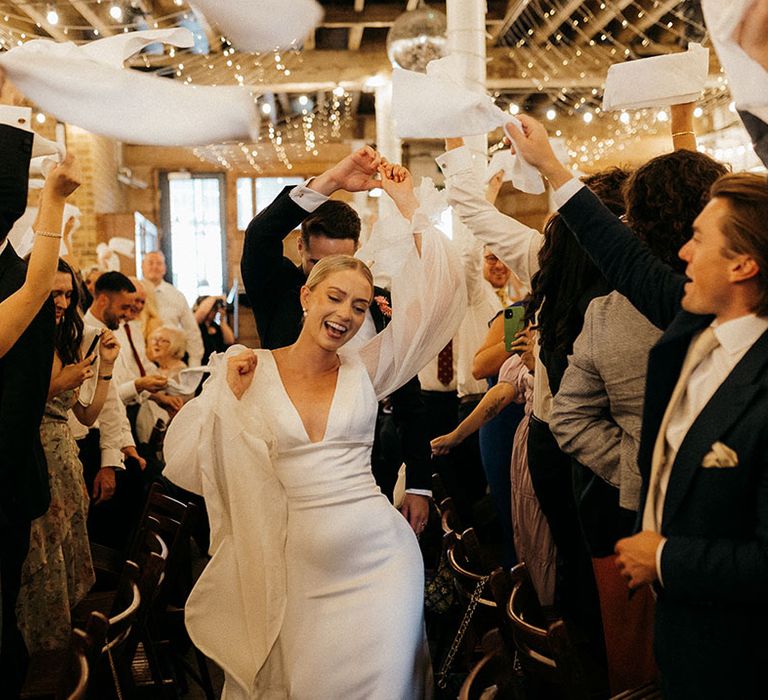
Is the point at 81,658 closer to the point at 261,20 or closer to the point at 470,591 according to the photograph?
the point at 261,20

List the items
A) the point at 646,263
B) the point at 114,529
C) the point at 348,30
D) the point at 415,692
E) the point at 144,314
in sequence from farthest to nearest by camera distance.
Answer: the point at 348,30
the point at 144,314
the point at 114,529
the point at 415,692
the point at 646,263

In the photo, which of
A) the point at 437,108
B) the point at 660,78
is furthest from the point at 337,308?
the point at 660,78

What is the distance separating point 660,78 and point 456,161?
0.62 meters

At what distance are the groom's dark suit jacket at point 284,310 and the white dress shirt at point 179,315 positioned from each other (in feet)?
16.0

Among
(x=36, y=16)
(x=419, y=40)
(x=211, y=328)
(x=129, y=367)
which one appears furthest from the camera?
(x=211, y=328)

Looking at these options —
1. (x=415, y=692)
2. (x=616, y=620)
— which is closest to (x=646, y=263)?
(x=616, y=620)

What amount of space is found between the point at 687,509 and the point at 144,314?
5836mm

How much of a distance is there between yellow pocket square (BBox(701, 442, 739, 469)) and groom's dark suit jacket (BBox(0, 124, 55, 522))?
1.45 metres

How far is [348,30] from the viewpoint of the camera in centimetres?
1082

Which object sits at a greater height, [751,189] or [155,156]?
[155,156]

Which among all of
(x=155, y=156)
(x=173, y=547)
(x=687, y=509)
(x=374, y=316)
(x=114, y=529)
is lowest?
(x=114, y=529)

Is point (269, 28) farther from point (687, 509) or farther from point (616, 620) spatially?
point (616, 620)

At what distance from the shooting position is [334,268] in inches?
94.3

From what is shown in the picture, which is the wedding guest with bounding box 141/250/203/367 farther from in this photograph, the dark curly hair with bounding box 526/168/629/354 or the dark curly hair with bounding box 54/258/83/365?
the dark curly hair with bounding box 526/168/629/354
